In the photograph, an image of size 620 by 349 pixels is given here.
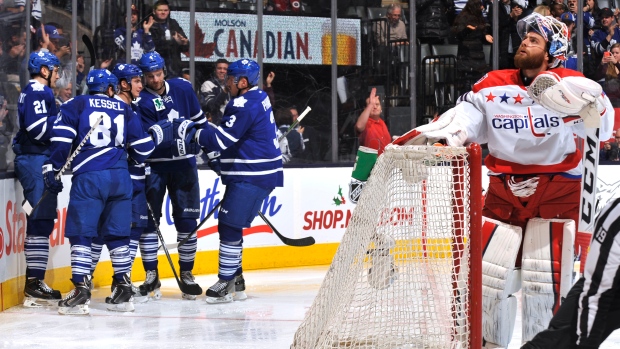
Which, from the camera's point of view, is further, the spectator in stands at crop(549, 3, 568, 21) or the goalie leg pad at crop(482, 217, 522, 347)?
the spectator in stands at crop(549, 3, 568, 21)

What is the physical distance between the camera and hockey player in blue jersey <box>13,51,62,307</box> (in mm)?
5660

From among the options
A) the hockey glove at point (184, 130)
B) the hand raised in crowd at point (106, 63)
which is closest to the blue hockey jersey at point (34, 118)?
the hockey glove at point (184, 130)

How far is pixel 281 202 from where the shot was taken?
24.5 ft

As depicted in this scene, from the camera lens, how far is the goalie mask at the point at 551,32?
3.87 meters

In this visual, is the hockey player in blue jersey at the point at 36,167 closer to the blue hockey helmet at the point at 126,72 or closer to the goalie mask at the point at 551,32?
the blue hockey helmet at the point at 126,72

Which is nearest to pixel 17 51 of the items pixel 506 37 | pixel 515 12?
pixel 506 37

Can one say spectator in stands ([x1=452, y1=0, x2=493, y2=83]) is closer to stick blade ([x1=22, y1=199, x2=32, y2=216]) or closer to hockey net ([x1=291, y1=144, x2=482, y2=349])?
stick blade ([x1=22, y1=199, x2=32, y2=216])

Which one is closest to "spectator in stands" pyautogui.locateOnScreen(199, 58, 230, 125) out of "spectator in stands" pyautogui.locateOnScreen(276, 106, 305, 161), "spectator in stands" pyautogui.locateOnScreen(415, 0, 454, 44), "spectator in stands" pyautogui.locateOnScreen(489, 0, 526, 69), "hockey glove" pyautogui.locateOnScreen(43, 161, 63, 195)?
"spectator in stands" pyautogui.locateOnScreen(276, 106, 305, 161)

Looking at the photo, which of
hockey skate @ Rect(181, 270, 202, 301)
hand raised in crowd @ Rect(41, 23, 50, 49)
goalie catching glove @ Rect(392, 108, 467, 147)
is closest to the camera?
goalie catching glove @ Rect(392, 108, 467, 147)

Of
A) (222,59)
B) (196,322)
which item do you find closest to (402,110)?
(222,59)

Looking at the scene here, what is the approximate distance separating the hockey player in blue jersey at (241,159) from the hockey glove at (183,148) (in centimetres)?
6

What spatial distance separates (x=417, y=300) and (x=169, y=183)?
110 inches

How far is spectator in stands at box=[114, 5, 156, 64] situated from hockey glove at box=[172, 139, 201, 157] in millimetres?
1716

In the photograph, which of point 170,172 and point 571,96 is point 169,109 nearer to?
point 170,172
